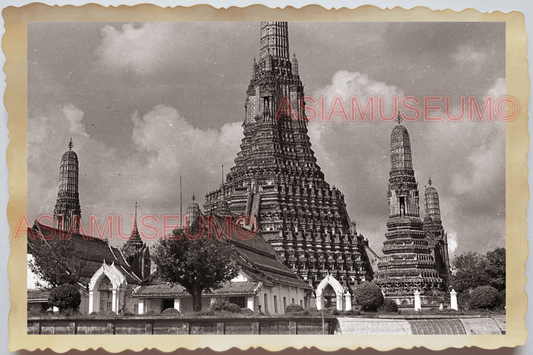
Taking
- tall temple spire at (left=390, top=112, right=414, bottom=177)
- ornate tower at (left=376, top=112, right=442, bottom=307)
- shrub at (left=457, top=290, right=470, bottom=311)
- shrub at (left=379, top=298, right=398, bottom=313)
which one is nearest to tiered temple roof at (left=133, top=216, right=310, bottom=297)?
shrub at (left=379, top=298, right=398, bottom=313)

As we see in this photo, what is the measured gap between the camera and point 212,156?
90.1ft

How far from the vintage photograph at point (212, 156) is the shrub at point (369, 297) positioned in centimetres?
6

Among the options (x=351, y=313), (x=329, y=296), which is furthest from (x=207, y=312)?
(x=329, y=296)

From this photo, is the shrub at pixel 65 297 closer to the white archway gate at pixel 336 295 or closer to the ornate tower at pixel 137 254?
the ornate tower at pixel 137 254

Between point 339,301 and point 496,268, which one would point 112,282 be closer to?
point 339,301

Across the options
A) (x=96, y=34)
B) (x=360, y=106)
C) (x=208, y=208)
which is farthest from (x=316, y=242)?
(x=96, y=34)

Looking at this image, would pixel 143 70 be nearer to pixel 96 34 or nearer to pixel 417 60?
pixel 96 34

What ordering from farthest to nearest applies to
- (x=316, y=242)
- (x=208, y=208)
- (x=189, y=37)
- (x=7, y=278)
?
(x=316, y=242) → (x=208, y=208) → (x=189, y=37) → (x=7, y=278)

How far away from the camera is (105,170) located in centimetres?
2481

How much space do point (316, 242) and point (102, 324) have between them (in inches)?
808

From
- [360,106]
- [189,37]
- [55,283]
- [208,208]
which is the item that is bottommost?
[55,283]

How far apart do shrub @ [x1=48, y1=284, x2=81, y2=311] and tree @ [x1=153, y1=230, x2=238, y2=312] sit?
2595mm

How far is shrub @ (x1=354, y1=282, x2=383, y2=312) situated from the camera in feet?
87.1

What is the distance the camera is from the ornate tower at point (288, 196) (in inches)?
1620
